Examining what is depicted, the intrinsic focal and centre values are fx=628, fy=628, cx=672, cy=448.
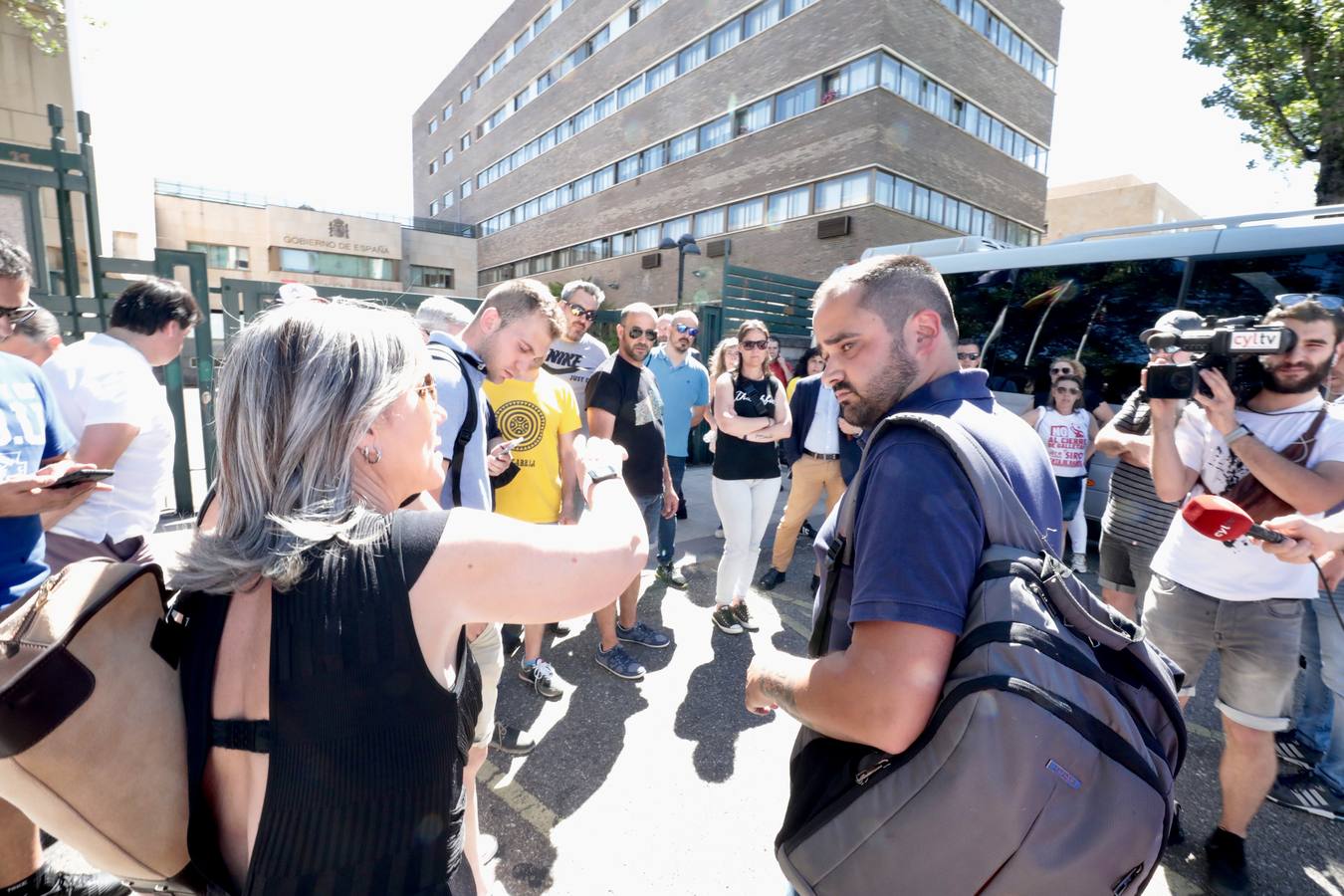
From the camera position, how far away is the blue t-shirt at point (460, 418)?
229cm

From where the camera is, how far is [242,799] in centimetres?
99

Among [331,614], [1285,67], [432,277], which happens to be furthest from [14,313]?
[432,277]

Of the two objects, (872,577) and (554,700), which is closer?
(872,577)

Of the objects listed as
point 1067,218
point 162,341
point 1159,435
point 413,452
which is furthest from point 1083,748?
point 1067,218

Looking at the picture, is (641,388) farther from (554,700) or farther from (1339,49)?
(1339,49)

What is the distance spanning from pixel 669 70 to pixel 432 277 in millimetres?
20168

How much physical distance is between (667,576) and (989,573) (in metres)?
3.96

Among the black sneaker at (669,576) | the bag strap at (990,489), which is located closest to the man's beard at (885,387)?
the bag strap at (990,489)

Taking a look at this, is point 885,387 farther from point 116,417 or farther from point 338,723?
point 116,417

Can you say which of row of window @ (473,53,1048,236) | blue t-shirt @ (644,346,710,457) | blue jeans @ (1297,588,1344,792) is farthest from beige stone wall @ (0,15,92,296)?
row of window @ (473,53,1048,236)

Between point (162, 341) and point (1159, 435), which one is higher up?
point (162, 341)

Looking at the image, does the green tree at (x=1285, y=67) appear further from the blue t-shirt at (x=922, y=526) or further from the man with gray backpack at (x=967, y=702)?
the man with gray backpack at (x=967, y=702)

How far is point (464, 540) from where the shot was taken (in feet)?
3.36

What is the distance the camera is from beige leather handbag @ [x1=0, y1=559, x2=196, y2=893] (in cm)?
80
